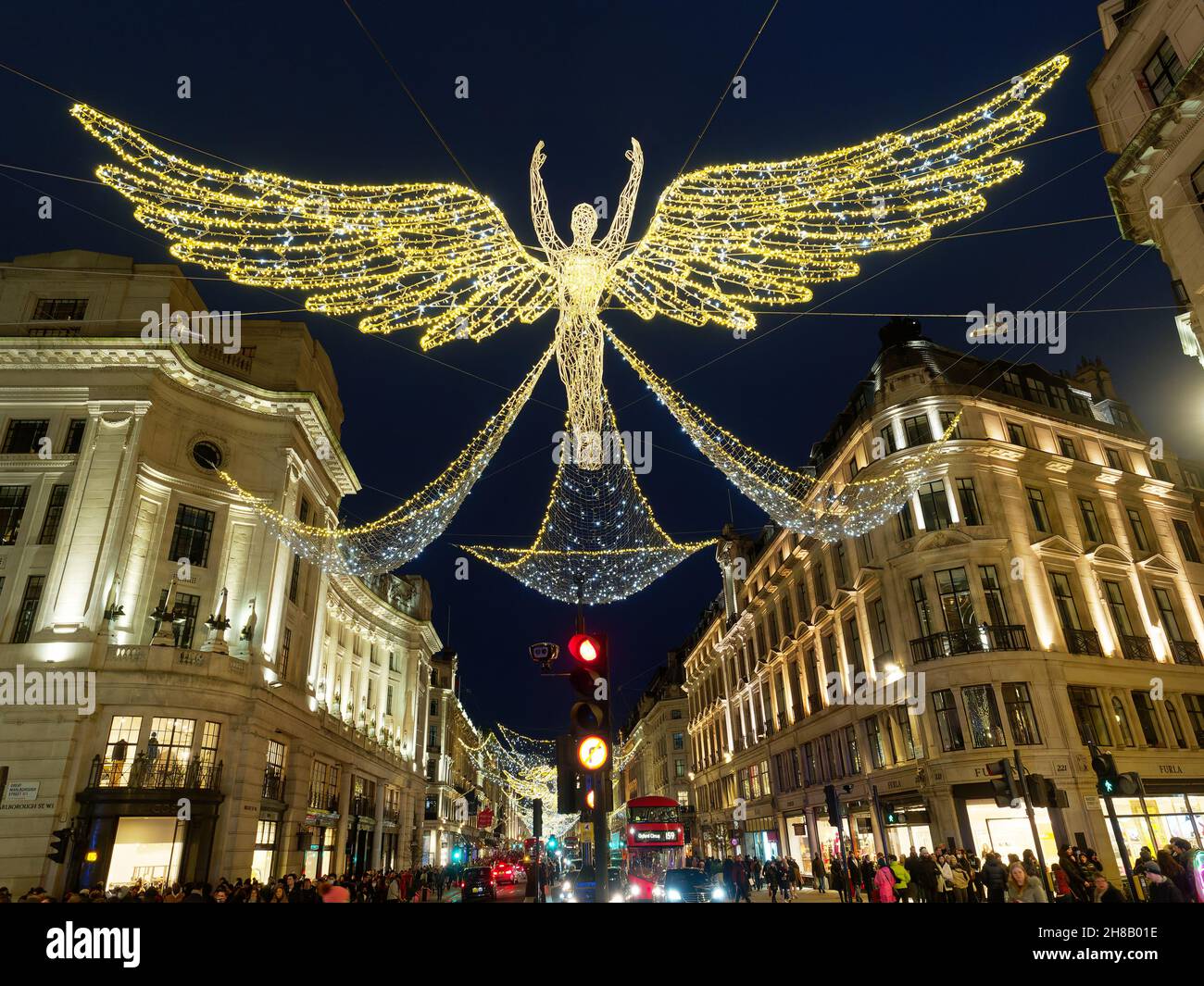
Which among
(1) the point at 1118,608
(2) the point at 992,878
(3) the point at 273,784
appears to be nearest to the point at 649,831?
(3) the point at 273,784

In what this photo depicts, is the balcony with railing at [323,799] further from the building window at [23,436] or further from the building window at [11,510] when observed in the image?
the building window at [23,436]

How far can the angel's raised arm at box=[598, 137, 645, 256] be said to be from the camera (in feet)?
35.4

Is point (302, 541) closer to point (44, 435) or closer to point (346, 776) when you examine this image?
point (44, 435)

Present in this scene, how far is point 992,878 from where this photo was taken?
15.4m

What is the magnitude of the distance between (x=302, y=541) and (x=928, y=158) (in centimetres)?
2520

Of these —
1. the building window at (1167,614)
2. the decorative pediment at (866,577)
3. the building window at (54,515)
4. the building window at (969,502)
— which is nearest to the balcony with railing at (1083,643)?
the building window at (1167,614)

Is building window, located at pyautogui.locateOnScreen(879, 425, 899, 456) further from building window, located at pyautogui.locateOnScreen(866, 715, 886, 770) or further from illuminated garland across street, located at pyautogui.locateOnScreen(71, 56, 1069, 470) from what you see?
illuminated garland across street, located at pyautogui.locateOnScreen(71, 56, 1069, 470)

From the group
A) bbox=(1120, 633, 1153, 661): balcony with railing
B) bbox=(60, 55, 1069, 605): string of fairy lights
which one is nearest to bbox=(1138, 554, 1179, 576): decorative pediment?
bbox=(1120, 633, 1153, 661): balcony with railing

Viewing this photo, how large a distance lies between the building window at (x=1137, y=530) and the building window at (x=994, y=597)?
9762 mm

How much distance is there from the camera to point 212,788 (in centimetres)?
2369

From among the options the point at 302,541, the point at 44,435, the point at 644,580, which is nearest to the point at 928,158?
the point at 644,580

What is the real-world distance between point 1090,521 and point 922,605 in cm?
996

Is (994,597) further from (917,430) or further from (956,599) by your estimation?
(917,430)

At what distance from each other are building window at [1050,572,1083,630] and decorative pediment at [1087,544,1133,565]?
2003 mm
